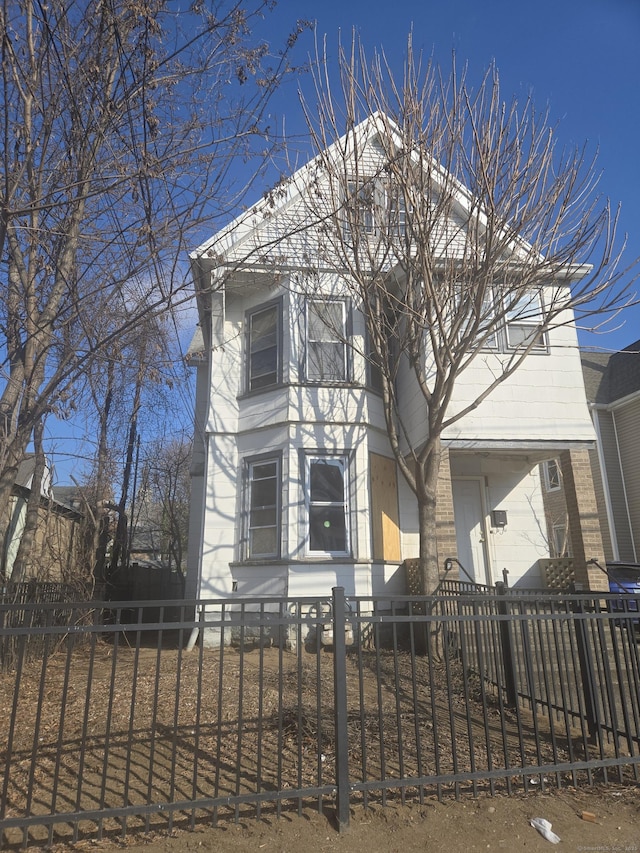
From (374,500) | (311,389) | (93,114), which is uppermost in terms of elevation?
(93,114)

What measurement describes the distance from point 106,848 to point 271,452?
7.28 metres

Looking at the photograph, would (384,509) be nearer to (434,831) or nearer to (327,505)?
(327,505)

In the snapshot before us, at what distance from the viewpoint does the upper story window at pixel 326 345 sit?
35.7 ft

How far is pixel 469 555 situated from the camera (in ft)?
37.8

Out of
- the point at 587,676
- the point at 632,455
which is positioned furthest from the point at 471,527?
the point at 632,455

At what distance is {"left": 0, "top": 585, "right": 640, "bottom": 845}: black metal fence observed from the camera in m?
3.65

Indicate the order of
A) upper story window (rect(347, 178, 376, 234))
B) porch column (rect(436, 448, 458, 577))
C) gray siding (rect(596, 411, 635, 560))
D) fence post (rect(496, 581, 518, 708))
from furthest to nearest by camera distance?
gray siding (rect(596, 411, 635, 560)), porch column (rect(436, 448, 458, 577)), upper story window (rect(347, 178, 376, 234)), fence post (rect(496, 581, 518, 708))

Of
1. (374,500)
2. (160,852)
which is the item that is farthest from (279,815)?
(374,500)

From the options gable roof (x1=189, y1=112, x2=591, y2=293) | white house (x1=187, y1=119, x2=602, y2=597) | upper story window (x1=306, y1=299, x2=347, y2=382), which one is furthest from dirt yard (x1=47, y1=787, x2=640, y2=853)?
upper story window (x1=306, y1=299, x2=347, y2=382)

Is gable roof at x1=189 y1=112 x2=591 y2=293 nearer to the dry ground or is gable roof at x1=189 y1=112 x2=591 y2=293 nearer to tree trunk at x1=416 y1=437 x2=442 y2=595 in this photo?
tree trunk at x1=416 y1=437 x2=442 y2=595

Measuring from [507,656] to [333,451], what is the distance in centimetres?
497

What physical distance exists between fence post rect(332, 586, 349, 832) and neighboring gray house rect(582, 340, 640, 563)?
56.7 ft

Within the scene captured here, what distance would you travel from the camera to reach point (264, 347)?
11328mm

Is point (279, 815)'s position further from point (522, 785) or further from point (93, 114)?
point (93, 114)
